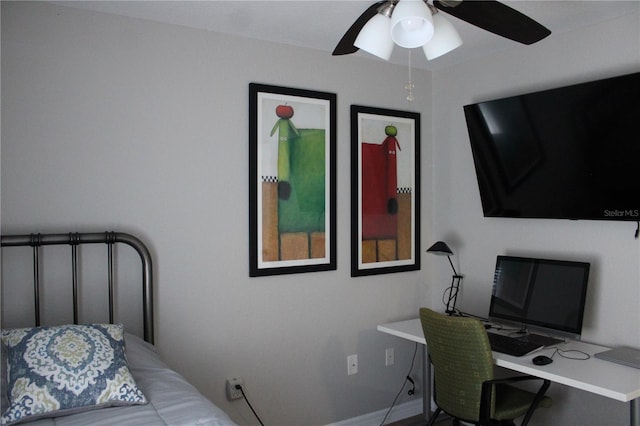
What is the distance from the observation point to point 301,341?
2879 millimetres

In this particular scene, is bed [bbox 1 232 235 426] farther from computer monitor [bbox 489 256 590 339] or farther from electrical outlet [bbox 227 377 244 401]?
computer monitor [bbox 489 256 590 339]

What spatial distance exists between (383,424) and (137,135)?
229 centimetres

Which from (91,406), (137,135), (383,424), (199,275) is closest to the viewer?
(91,406)

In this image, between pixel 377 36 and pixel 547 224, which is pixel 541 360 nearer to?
pixel 547 224

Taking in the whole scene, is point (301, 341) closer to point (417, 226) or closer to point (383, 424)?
point (383, 424)

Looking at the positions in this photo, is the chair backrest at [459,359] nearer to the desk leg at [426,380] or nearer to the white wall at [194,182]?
the desk leg at [426,380]

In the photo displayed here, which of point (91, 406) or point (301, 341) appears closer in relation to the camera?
point (91, 406)

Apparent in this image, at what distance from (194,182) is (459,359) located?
1552 mm

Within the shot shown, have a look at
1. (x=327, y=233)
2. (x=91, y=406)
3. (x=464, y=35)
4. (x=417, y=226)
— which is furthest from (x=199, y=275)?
(x=464, y=35)

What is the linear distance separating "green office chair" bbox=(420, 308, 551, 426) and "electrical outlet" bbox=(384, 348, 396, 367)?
2.51 feet

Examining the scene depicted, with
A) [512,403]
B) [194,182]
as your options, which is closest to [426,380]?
[512,403]

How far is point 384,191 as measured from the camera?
10.5 ft

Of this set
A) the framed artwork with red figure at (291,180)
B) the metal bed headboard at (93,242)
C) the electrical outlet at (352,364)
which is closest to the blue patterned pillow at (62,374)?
the metal bed headboard at (93,242)

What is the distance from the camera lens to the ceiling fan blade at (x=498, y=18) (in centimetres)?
158
